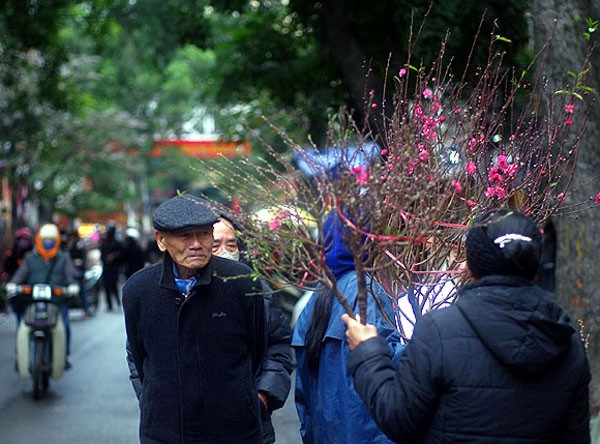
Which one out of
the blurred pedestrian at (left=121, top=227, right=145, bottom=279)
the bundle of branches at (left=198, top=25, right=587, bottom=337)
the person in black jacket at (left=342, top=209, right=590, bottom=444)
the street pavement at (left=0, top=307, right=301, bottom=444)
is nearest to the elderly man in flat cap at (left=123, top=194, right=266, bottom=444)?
the bundle of branches at (left=198, top=25, right=587, bottom=337)

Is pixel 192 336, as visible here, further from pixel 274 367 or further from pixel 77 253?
pixel 77 253

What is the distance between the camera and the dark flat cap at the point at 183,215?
4281mm

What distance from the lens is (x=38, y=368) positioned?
10.4 metres

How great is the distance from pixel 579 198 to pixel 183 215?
363cm

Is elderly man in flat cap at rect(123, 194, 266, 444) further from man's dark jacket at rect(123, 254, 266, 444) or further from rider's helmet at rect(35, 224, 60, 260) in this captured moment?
rider's helmet at rect(35, 224, 60, 260)

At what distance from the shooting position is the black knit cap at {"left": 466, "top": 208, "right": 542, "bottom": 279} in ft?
10.3

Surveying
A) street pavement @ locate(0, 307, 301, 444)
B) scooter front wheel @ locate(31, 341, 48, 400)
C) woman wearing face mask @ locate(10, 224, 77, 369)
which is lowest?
street pavement @ locate(0, 307, 301, 444)

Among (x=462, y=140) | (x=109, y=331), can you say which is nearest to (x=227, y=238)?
(x=462, y=140)

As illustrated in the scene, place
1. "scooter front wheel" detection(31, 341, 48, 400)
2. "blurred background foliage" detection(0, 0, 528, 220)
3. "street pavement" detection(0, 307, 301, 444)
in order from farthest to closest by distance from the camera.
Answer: "scooter front wheel" detection(31, 341, 48, 400) < "blurred background foliage" detection(0, 0, 528, 220) < "street pavement" detection(0, 307, 301, 444)

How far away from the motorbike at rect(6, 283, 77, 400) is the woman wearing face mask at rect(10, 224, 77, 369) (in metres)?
0.11

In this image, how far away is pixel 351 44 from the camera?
36.9 feet

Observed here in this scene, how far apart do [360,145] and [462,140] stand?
2.39ft

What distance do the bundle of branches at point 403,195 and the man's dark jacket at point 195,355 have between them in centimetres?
41

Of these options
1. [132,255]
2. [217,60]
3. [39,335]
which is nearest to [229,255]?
[39,335]
